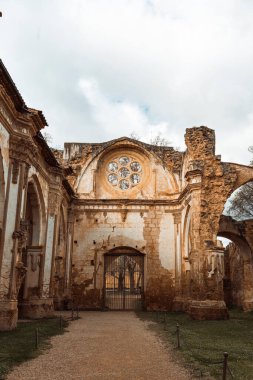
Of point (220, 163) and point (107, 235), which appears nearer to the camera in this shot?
point (220, 163)

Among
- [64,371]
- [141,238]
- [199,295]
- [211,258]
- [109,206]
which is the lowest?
[64,371]

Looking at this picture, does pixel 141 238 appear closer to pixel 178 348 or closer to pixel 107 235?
pixel 107 235

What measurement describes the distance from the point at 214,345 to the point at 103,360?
2.56 m

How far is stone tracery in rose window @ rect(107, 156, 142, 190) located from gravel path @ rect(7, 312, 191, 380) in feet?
36.3

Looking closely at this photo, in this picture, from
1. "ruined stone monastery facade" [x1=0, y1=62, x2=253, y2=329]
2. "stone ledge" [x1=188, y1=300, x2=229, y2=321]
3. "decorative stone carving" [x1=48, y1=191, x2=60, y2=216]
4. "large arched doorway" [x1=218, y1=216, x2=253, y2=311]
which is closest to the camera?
"stone ledge" [x1=188, y1=300, x2=229, y2=321]

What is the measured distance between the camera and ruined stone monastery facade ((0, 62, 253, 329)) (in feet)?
45.2

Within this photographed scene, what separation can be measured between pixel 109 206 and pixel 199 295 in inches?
291

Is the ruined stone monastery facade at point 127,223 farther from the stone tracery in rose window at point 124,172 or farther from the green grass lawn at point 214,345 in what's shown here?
the green grass lawn at point 214,345

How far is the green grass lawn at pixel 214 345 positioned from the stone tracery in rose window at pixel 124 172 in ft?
31.0

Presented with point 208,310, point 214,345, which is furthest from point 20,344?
point 208,310

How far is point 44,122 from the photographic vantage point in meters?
12.3

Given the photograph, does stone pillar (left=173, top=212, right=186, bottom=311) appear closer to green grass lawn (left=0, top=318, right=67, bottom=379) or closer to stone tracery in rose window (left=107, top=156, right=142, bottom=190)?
stone tracery in rose window (left=107, top=156, right=142, bottom=190)

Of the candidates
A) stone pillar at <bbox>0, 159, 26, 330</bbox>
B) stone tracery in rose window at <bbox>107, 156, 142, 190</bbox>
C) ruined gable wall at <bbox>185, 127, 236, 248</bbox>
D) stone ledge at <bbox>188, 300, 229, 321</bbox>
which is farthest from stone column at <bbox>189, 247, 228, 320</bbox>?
stone tracery in rose window at <bbox>107, 156, 142, 190</bbox>

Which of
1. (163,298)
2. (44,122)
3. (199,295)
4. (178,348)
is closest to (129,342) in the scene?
(178,348)
